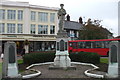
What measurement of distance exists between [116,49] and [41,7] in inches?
1302

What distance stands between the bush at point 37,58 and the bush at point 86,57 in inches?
102

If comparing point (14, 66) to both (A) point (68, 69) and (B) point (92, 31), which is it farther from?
(B) point (92, 31)

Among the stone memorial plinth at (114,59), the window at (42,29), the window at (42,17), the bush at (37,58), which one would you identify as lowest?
the bush at (37,58)

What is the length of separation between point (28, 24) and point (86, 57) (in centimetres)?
2370

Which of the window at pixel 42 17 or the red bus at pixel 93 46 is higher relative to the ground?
the window at pixel 42 17

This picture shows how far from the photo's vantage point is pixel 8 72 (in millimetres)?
9086

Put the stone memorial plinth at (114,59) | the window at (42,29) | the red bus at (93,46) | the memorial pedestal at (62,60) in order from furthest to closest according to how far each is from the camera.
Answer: the window at (42,29)
the red bus at (93,46)
the memorial pedestal at (62,60)
the stone memorial plinth at (114,59)

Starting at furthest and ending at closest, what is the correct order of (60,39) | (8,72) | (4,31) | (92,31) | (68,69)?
(92,31) → (4,31) → (60,39) → (68,69) → (8,72)

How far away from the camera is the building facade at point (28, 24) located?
37094 mm

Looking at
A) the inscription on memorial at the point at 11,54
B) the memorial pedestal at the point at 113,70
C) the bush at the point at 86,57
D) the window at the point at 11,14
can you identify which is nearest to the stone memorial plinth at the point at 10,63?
the inscription on memorial at the point at 11,54

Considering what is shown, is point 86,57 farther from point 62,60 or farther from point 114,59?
point 114,59

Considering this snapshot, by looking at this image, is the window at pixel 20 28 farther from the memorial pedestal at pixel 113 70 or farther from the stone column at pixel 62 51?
the memorial pedestal at pixel 113 70

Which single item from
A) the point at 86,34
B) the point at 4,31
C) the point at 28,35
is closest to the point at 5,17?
the point at 4,31

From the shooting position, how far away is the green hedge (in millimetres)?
17409
